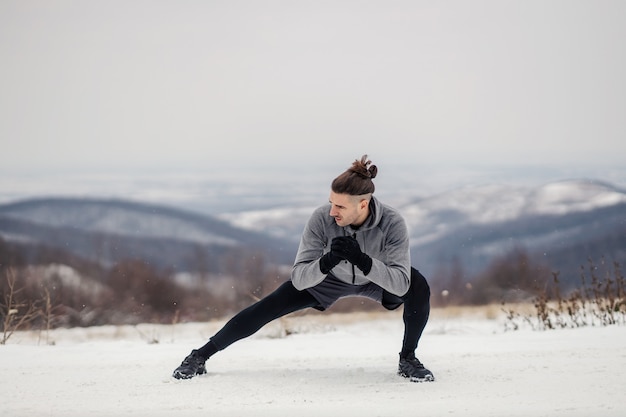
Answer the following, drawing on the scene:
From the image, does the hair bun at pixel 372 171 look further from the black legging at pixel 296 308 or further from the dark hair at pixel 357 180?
the black legging at pixel 296 308

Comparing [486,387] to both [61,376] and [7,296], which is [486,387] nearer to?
[61,376]

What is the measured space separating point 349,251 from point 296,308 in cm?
59

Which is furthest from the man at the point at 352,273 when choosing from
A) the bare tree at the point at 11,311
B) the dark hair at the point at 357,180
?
the bare tree at the point at 11,311

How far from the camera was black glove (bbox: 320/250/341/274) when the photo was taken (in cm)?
353

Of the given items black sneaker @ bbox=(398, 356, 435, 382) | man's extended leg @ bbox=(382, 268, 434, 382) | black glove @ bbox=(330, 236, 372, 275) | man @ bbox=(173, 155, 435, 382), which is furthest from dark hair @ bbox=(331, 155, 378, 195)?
black sneaker @ bbox=(398, 356, 435, 382)

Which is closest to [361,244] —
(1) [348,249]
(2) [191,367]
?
(1) [348,249]

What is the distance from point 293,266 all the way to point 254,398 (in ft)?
2.02

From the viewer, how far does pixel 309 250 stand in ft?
12.4

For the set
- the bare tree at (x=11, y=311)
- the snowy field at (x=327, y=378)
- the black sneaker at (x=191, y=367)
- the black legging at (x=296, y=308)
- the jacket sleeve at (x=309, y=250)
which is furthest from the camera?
the bare tree at (x=11, y=311)

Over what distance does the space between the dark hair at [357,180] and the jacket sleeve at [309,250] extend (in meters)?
0.20

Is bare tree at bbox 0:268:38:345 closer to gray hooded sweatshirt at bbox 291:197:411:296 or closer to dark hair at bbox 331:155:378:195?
gray hooded sweatshirt at bbox 291:197:411:296

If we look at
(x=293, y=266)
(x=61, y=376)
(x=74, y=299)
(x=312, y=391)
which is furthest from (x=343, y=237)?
(x=74, y=299)

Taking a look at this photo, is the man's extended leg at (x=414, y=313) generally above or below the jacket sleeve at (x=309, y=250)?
below

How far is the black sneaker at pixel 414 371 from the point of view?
153 inches
